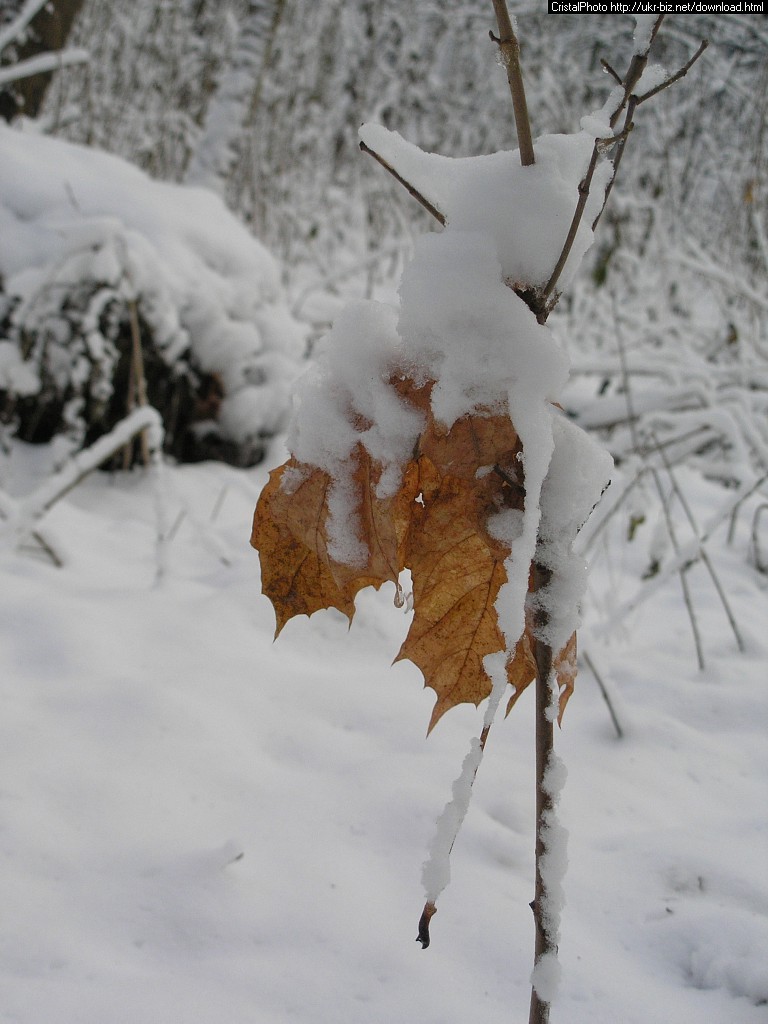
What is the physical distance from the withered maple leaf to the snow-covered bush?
1501mm

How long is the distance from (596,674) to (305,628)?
0.61m

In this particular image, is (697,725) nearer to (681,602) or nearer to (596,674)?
(596,674)

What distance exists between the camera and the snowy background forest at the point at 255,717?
29.4 inches

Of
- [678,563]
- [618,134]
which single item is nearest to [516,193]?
[618,134]

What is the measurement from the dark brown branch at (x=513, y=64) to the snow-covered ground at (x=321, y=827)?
74cm

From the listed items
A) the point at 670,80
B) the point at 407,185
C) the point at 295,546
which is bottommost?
the point at 295,546

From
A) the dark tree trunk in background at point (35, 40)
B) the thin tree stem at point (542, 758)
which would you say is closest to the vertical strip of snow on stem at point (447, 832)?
the thin tree stem at point (542, 758)

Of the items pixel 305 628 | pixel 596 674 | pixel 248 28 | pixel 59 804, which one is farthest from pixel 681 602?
pixel 248 28

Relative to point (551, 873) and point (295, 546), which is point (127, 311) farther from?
point (551, 873)

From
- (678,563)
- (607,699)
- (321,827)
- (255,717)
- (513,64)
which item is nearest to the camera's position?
(513,64)

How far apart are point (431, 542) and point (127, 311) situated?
231cm

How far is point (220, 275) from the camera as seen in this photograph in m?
2.91

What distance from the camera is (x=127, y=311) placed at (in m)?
2.49

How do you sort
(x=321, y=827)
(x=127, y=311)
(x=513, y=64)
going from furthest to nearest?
(x=127, y=311) → (x=321, y=827) → (x=513, y=64)
